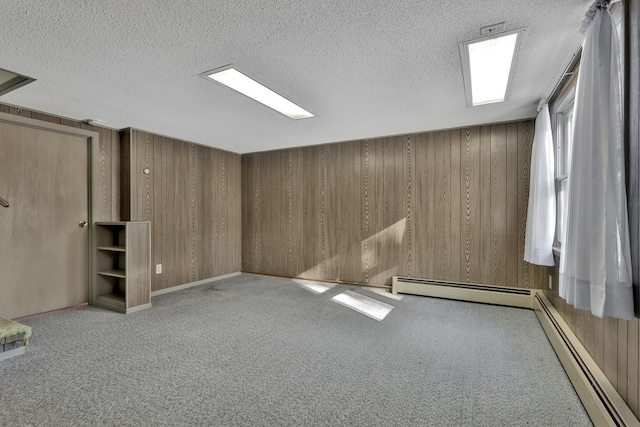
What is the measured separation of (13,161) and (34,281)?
1245 mm

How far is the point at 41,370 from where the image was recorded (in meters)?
2.11

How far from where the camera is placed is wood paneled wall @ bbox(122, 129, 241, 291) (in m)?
4.03

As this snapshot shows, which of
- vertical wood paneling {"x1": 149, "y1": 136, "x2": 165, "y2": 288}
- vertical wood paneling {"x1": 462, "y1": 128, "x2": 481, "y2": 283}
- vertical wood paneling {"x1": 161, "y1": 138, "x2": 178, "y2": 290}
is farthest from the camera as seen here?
vertical wood paneling {"x1": 161, "y1": 138, "x2": 178, "y2": 290}

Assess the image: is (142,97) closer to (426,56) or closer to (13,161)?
(13,161)

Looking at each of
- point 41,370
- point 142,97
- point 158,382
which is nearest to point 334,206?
point 142,97

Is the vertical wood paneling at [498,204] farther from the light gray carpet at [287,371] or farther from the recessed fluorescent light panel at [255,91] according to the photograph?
the recessed fluorescent light panel at [255,91]

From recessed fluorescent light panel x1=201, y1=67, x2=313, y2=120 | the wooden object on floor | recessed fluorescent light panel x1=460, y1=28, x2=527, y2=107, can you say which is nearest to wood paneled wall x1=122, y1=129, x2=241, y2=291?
the wooden object on floor

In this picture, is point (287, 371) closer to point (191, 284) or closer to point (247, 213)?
point (191, 284)

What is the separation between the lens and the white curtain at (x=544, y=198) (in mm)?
2799

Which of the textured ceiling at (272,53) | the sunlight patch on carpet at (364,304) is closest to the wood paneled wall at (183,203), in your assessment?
the textured ceiling at (272,53)

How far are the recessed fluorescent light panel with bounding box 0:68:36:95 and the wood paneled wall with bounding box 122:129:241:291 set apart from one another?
50.7 inches

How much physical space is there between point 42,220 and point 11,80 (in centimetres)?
148

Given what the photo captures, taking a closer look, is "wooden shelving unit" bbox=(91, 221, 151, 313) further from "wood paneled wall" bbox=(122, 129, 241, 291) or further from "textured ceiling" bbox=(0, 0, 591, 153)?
"textured ceiling" bbox=(0, 0, 591, 153)

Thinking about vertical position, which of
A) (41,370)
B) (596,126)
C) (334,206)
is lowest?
(41,370)
